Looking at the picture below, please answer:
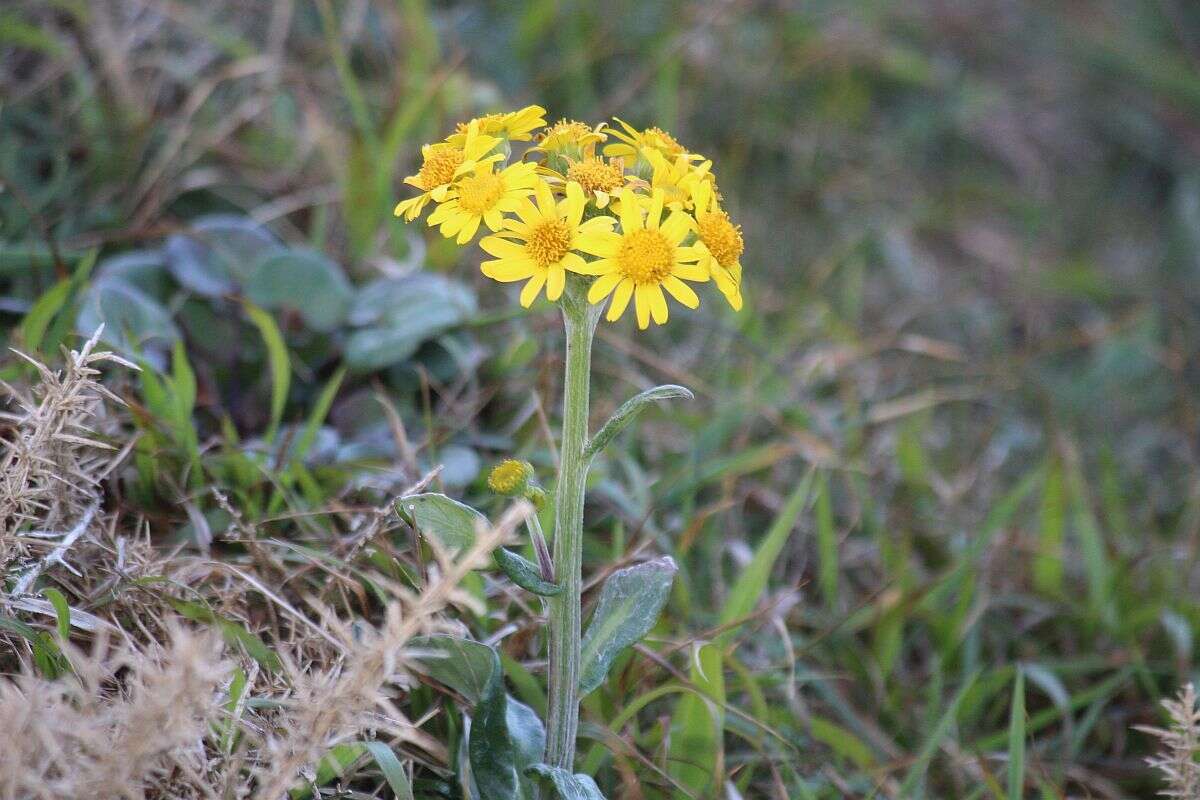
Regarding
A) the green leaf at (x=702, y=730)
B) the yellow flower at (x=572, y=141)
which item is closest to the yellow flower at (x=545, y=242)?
the yellow flower at (x=572, y=141)

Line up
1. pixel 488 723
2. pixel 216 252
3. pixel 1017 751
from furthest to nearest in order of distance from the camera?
pixel 216 252, pixel 1017 751, pixel 488 723

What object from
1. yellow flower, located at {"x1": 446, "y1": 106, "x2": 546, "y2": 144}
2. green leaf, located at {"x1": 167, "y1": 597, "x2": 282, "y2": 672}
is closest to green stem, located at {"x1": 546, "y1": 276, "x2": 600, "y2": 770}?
yellow flower, located at {"x1": 446, "y1": 106, "x2": 546, "y2": 144}

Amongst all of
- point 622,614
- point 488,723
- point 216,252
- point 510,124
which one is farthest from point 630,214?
point 216,252

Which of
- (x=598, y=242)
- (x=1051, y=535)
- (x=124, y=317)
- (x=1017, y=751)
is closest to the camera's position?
(x=598, y=242)

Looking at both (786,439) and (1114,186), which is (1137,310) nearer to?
(1114,186)

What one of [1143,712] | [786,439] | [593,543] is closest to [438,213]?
[593,543]

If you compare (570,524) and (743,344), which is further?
(743,344)

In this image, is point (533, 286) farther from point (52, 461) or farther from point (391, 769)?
point (52, 461)

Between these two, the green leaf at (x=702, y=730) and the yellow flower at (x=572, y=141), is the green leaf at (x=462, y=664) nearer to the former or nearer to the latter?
the green leaf at (x=702, y=730)
